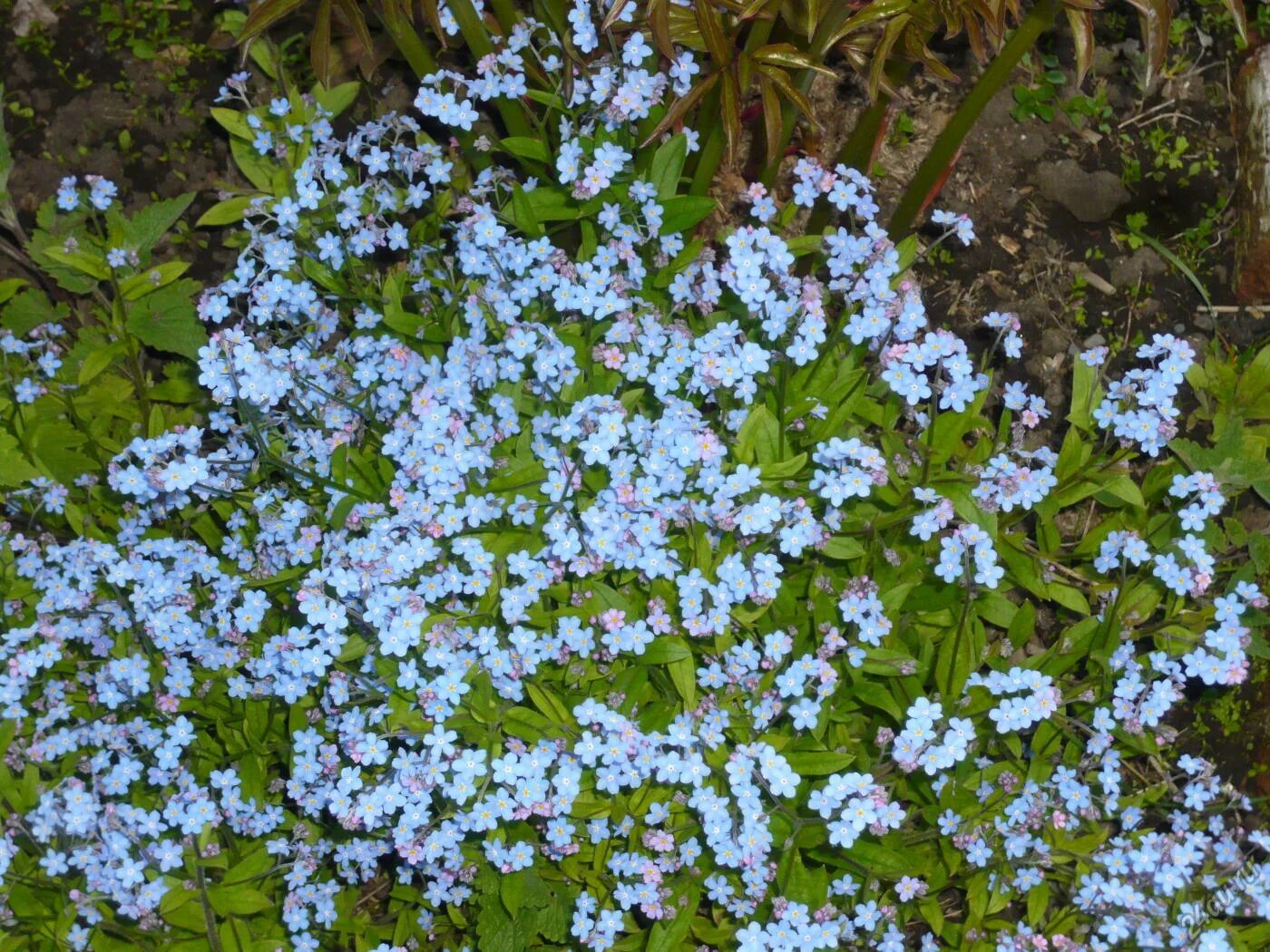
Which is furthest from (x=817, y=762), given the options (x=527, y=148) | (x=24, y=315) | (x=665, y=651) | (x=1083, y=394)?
(x=24, y=315)

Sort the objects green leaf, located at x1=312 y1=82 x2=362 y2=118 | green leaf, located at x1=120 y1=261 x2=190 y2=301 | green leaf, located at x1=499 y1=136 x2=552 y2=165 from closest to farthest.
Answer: green leaf, located at x1=499 y1=136 x2=552 y2=165, green leaf, located at x1=120 y1=261 x2=190 y2=301, green leaf, located at x1=312 y1=82 x2=362 y2=118

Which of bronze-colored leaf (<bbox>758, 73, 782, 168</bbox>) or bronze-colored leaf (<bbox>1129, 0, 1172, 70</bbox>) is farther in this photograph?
bronze-colored leaf (<bbox>758, 73, 782, 168</bbox>)

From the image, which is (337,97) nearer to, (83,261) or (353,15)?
(353,15)

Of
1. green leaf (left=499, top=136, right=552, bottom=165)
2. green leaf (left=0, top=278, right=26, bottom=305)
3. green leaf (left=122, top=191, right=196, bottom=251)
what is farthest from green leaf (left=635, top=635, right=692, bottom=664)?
green leaf (left=0, top=278, right=26, bottom=305)

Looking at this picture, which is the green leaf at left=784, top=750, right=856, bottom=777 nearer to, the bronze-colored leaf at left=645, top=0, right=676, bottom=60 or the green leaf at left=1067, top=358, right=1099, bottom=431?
the green leaf at left=1067, top=358, right=1099, bottom=431

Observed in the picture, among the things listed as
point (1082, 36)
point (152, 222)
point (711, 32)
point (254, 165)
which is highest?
point (254, 165)

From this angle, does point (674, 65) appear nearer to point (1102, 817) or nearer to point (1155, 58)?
point (1155, 58)
